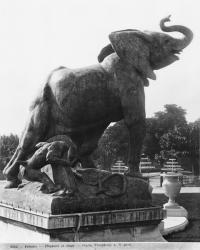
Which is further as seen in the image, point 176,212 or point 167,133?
point 167,133

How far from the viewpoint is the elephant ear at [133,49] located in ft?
21.1

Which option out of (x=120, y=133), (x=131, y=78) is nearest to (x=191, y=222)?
(x=131, y=78)

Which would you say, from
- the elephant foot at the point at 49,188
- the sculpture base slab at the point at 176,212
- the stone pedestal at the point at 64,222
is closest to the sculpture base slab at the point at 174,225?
the sculpture base slab at the point at 176,212

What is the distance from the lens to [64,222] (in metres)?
5.46

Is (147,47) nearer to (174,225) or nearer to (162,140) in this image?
(174,225)

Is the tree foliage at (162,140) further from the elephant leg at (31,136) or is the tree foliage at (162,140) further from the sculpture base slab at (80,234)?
the sculpture base slab at (80,234)

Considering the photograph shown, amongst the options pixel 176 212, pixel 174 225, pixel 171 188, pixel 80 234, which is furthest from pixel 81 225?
pixel 171 188

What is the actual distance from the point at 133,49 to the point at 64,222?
2.47 m

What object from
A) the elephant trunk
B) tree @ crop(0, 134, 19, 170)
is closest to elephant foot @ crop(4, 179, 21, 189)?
the elephant trunk

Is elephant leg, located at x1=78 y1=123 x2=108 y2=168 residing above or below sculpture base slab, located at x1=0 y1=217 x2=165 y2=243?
above

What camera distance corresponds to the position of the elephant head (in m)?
6.46

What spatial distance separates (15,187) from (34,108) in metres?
1.09

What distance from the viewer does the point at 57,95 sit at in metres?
6.23

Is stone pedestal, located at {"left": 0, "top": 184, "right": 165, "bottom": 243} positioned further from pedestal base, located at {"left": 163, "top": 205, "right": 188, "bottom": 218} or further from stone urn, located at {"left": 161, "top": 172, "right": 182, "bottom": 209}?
stone urn, located at {"left": 161, "top": 172, "right": 182, "bottom": 209}
